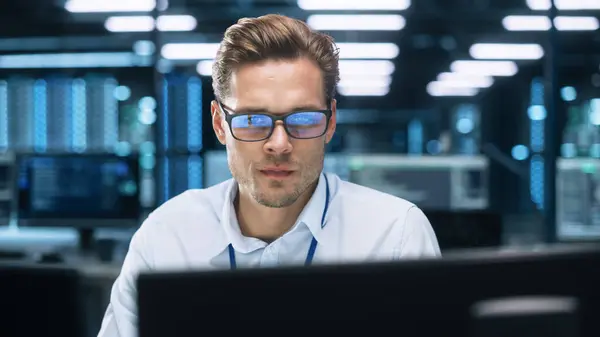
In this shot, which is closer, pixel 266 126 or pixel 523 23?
pixel 266 126

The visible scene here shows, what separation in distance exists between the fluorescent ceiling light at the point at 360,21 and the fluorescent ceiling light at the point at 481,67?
0.89 meters

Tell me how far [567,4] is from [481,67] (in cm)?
145

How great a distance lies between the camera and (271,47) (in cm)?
129

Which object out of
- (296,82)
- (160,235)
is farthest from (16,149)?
(296,82)

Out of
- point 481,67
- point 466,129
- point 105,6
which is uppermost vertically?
point 105,6

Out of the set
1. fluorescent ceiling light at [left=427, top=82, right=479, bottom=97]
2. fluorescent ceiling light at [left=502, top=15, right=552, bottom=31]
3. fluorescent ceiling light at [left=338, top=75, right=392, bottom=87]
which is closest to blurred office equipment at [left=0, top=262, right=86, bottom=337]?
fluorescent ceiling light at [left=502, top=15, right=552, bottom=31]

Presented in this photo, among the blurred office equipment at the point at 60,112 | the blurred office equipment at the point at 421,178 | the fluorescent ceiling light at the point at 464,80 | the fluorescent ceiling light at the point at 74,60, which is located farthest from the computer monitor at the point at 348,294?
the fluorescent ceiling light at the point at 464,80

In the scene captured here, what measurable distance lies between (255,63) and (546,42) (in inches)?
128

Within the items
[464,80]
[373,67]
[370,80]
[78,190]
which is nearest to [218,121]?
[78,190]

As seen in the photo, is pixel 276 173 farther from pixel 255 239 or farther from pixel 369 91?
pixel 369 91

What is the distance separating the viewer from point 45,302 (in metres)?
0.78

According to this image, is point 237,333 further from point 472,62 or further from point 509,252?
point 472,62

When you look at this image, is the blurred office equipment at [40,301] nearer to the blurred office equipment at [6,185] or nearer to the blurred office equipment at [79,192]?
the blurred office equipment at [79,192]

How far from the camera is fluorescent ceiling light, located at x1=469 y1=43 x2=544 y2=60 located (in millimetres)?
4846
